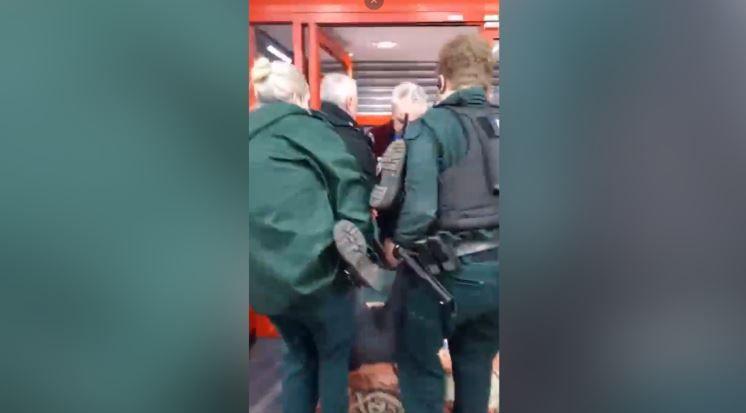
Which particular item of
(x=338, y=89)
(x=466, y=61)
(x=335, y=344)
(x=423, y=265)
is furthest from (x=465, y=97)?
(x=335, y=344)

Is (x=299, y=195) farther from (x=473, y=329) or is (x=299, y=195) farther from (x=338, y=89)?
(x=473, y=329)

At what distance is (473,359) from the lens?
1433mm

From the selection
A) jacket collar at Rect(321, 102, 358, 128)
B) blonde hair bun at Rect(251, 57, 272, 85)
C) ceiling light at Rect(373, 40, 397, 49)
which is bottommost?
jacket collar at Rect(321, 102, 358, 128)

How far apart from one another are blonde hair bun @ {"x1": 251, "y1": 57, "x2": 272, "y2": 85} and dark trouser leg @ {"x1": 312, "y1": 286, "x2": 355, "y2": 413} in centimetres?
52

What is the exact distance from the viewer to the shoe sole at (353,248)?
1382mm

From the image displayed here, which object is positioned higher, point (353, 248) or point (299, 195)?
point (299, 195)

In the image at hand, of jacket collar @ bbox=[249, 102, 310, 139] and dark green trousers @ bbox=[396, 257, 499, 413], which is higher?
jacket collar @ bbox=[249, 102, 310, 139]

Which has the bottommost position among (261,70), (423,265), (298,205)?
(423,265)

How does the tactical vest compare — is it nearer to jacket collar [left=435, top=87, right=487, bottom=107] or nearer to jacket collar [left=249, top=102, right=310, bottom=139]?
jacket collar [left=435, top=87, right=487, bottom=107]

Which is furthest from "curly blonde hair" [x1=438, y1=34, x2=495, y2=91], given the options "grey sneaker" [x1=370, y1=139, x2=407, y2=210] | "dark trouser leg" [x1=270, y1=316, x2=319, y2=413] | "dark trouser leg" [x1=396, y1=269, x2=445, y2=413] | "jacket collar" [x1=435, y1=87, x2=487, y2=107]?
"dark trouser leg" [x1=270, y1=316, x2=319, y2=413]

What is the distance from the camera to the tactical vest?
1.41 meters

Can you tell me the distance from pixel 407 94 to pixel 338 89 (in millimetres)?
165
